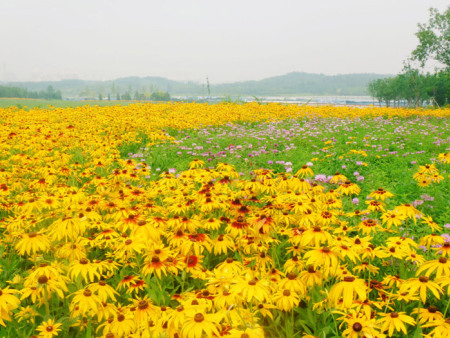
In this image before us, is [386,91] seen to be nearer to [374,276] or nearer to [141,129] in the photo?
[141,129]

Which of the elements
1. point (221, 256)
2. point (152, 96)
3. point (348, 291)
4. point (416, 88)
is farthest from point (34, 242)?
point (152, 96)

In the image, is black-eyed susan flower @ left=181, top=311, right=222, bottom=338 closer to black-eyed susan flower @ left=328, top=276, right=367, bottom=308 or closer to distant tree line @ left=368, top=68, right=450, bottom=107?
black-eyed susan flower @ left=328, top=276, right=367, bottom=308

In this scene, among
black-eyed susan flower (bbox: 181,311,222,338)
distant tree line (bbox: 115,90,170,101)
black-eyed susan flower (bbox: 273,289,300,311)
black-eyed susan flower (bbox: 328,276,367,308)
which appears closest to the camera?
black-eyed susan flower (bbox: 181,311,222,338)

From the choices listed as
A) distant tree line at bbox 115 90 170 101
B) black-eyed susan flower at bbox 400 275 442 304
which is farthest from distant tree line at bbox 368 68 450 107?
distant tree line at bbox 115 90 170 101

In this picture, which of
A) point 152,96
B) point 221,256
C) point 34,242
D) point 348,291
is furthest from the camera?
point 152,96

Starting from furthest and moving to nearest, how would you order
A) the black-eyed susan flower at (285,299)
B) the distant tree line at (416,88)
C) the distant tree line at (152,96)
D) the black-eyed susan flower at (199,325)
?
the distant tree line at (152,96)
the distant tree line at (416,88)
the black-eyed susan flower at (285,299)
the black-eyed susan flower at (199,325)

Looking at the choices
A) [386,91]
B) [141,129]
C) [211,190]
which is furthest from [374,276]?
[386,91]

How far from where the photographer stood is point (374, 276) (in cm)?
290

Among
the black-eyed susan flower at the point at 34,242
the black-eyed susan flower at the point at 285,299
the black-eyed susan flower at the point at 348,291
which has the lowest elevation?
A: the black-eyed susan flower at the point at 285,299

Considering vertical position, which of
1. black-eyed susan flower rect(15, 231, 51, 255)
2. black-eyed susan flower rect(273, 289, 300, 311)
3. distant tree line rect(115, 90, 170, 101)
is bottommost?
black-eyed susan flower rect(273, 289, 300, 311)

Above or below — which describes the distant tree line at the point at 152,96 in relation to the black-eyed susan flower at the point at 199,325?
above

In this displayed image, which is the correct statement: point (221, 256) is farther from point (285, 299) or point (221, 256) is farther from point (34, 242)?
point (34, 242)

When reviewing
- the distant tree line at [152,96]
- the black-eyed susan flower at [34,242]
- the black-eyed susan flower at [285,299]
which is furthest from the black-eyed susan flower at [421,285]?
the distant tree line at [152,96]

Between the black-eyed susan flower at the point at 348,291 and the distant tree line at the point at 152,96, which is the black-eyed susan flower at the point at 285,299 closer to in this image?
the black-eyed susan flower at the point at 348,291
